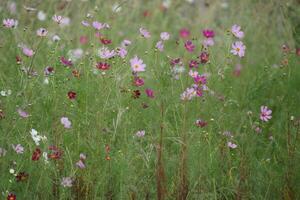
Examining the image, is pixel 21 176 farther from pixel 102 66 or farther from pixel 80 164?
pixel 102 66

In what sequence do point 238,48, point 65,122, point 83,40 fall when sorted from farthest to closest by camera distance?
point 83,40
point 238,48
point 65,122

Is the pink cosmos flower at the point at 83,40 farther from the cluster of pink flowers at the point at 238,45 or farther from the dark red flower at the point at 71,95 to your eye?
the dark red flower at the point at 71,95

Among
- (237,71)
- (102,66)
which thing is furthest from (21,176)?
(237,71)

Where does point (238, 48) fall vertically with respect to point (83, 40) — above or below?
above

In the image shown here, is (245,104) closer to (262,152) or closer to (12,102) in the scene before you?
(262,152)

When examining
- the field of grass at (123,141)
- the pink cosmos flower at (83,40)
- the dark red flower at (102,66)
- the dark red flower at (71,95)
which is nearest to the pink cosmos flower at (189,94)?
the field of grass at (123,141)

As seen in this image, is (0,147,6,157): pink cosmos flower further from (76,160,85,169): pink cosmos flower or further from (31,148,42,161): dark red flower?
(76,160,85,169): pink cosmos flower

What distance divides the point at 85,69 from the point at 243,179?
2.88 feet

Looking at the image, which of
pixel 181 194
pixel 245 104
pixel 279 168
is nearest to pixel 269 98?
pixel 245 104

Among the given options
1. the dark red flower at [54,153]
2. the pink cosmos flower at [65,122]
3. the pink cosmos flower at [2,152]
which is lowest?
the pink cosmos flower at [2,152]

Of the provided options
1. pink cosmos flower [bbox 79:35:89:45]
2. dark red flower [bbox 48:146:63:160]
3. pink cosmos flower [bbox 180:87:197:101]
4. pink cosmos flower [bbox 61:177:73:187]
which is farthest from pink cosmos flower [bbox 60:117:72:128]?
pink cosmos flower [bbox 79:35:89:45]

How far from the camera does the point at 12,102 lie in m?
2.41

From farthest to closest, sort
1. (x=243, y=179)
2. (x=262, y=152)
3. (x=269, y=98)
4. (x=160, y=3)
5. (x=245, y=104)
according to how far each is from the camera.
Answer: (x=160, y=3), (x=269, y=98), (x=245, y=104), (x=262, y=152), (x=243, y=179)

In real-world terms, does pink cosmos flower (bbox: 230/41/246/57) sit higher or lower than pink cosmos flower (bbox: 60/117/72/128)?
higher
